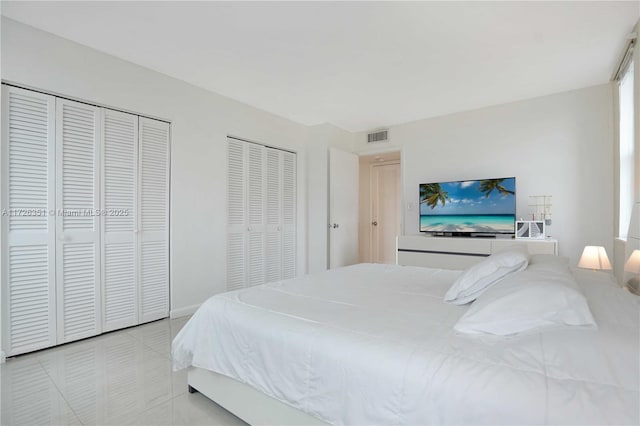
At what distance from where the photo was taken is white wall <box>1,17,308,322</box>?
243 centimetres

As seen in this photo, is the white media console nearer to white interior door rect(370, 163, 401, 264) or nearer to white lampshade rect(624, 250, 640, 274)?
white lampshade rect(624, 250, 640, 274)

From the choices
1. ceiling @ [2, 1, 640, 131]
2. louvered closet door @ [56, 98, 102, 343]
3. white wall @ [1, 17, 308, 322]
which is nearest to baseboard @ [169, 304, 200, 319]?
white wall @ [1, 17, 308, 322]

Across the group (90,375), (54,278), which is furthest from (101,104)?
(90,375)

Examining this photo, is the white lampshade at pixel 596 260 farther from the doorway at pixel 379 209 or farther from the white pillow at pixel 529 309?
the doorway at pixel 379 209

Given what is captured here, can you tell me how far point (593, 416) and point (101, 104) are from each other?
142 inches

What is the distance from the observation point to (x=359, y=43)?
2.56m

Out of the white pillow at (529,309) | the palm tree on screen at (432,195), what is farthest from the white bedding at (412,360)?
the palm tree on screen at (432,195)

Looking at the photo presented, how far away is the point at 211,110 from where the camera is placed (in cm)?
→ 363

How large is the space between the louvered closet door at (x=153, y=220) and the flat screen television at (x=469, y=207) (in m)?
3.31

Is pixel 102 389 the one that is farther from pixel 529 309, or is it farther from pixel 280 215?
pixel 280 215

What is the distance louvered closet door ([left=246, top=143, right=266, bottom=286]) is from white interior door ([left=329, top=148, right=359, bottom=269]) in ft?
3.48

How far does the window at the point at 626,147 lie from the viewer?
9.27ft

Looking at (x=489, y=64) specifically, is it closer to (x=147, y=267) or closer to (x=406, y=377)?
(x=406, y=377)

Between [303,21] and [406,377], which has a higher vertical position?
[303,21]
